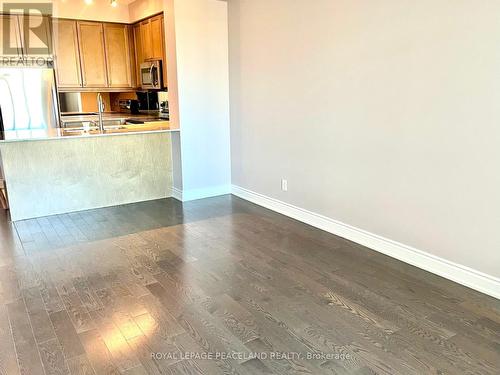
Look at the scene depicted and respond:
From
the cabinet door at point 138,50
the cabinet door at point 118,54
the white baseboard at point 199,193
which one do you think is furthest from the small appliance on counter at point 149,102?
the white baseboard at point 199,193

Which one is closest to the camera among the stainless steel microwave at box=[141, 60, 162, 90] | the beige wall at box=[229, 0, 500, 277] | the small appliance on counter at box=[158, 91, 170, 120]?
the beige wall at box=[229, 0, 500, 277]

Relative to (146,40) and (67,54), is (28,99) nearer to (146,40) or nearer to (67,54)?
(67,54)

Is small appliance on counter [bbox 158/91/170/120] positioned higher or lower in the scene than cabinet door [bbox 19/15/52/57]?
lower

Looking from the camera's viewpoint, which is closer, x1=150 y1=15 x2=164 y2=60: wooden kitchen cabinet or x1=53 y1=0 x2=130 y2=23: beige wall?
x1=150 y1=15 x2=164 y2=60: wooden kitchen cabinet

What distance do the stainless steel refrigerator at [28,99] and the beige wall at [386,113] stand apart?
315cm

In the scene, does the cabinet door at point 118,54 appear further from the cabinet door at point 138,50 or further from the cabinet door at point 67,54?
the cabinet door at point 67,54

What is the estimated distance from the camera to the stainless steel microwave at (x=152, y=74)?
576 cm

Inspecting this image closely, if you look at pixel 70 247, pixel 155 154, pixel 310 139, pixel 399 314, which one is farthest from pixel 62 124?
pixel 399 314

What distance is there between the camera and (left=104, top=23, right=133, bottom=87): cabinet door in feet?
20.7

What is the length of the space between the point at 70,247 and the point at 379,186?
2.57m

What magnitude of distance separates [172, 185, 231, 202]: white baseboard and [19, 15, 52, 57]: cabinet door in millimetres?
3066

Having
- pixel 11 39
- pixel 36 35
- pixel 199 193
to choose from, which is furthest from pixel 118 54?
pixel 199 193

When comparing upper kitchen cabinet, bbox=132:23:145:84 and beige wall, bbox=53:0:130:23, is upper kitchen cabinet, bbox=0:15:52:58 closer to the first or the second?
beige wall, bbox=53:0:130:23

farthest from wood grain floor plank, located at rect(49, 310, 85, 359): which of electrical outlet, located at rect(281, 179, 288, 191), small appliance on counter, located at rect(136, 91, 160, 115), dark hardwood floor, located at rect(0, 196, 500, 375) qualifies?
small appliance on counter, located at rect(136, 91, 160, 115)
